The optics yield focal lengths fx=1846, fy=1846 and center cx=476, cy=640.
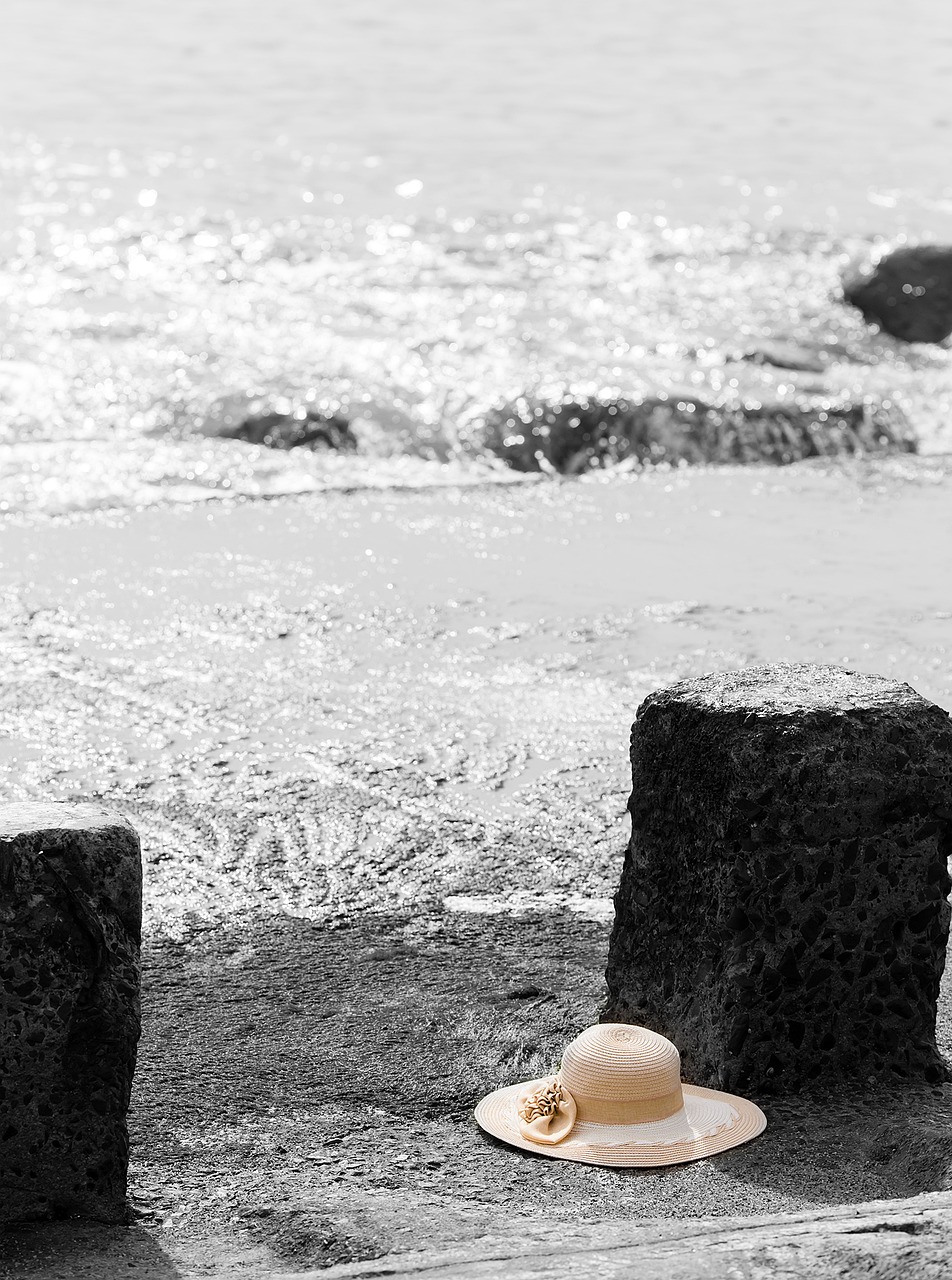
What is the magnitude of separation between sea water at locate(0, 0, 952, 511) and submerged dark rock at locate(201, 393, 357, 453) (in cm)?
15

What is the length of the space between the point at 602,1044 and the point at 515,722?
312 cm

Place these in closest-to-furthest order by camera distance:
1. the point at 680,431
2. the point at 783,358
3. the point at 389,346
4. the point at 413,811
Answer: the point at 413,811, the point at 680,431, the point at 389,346, the point at 783,358

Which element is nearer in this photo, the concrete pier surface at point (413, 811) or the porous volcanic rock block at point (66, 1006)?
the porous volcanic rock block at point (66, 1006)

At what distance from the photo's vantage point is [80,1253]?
3.39m

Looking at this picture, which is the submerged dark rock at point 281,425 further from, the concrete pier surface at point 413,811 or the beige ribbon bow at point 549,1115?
the beige ribbon bow at point 549,1115

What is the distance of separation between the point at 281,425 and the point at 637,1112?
9.46 meters

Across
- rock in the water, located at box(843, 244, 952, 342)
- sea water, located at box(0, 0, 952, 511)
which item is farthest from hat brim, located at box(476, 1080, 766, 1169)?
rock in the water, located at box(843, 244, 952, 342)

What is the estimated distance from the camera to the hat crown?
156 inches

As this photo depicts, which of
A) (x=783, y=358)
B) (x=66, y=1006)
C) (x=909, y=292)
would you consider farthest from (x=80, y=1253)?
(x=909, y=292)

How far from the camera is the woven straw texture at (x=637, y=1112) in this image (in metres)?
3.91

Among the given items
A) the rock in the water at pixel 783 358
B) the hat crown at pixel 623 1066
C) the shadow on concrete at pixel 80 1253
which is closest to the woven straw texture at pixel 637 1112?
the hat crown at pixel 623 1066

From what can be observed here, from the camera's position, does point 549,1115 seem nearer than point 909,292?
Yes

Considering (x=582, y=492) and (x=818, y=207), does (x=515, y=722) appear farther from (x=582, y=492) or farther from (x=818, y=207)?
(x=818, y=207)

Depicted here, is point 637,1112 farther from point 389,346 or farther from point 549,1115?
Answer: point 389,346
